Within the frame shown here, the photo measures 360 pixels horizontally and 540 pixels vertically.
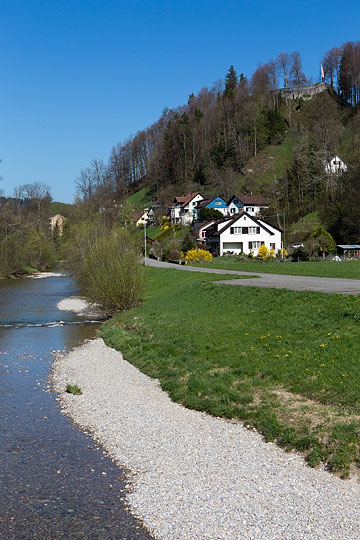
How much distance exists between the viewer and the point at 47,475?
10.6 metres

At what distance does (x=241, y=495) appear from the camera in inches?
362

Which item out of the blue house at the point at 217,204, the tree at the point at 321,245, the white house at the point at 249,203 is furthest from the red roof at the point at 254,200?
the tree at the point at 321,245

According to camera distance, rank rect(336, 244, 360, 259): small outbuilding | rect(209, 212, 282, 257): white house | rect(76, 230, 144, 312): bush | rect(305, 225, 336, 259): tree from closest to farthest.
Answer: rect(76, 230, 144, 312): bush < rect(336, 244, 360, 259): small outbuilding < rect(305, 225, 336, 259): tree < rect(209, 212, 282, 257): white house

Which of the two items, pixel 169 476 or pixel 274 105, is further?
pixel 274 105

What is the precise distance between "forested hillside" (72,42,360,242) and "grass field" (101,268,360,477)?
6931cm

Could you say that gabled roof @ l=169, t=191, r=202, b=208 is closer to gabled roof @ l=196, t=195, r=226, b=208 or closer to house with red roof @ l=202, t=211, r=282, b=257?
gabled roof @ l=196, t=195, r=226, b=208

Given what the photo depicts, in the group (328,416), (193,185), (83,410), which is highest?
(193,185)

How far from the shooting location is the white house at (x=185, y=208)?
4642 inches

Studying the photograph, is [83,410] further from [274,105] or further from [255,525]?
[274,105]

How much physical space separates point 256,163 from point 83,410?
117 metres

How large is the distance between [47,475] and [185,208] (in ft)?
365

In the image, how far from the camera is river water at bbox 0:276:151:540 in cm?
857

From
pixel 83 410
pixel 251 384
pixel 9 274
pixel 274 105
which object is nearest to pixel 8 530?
pixel 83 410

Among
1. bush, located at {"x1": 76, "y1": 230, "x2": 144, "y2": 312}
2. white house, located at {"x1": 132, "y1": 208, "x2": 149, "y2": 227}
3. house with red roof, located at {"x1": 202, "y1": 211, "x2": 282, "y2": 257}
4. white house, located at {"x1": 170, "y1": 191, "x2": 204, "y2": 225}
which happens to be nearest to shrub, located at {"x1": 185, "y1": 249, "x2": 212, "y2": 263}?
house with red roof, located at {"x1": 202, "y1": 211, "x2": 282, "y2": 257}
